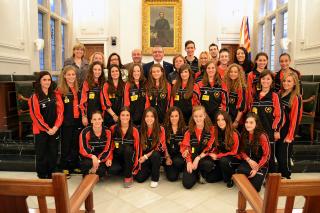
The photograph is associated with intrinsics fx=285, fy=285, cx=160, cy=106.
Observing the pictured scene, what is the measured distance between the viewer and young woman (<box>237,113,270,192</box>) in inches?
140

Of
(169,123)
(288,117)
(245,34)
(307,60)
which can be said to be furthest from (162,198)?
(245,34)

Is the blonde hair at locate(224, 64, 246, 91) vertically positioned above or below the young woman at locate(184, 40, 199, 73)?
below

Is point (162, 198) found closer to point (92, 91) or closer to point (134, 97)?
point (134, 97)

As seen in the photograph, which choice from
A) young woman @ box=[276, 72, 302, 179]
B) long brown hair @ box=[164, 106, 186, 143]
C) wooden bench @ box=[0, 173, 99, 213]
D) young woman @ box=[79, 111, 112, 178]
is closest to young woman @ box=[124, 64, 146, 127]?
long brown hair @ box=[164, 106, 186, 143]

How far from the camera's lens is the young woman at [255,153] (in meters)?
3.56

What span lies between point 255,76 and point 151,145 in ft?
6.24

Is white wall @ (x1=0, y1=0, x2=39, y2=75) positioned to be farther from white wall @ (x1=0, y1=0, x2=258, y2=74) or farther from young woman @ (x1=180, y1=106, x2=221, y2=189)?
young woman @ (x1=180, y1=106, x2=221, y2=189)

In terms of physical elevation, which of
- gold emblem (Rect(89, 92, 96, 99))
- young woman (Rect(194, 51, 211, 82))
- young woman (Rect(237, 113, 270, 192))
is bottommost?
young woman (Rect(237, 113, 270, 192))

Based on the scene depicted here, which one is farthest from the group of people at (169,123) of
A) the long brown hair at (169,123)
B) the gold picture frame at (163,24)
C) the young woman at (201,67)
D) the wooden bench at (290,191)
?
the gold picture frame at (163,24)

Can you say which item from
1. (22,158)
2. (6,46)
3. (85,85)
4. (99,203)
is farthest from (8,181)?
(6,46)

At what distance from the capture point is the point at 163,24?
10.3 metres

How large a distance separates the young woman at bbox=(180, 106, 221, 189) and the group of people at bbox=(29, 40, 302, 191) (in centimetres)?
1

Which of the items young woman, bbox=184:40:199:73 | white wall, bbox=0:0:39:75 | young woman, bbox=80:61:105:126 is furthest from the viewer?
white wall, bbox=0:0:39:75

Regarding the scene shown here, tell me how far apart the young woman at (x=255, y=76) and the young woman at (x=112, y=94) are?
1891 millimetres
